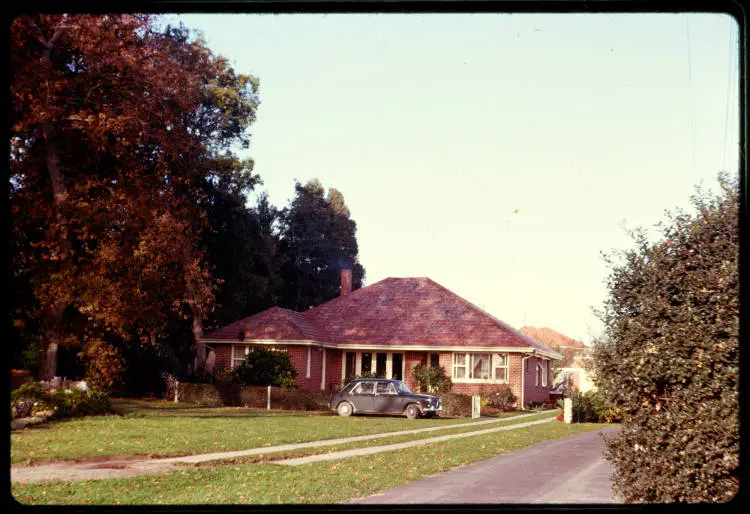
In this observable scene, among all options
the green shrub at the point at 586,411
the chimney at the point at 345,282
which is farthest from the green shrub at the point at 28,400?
the chimney at the point at 345,282

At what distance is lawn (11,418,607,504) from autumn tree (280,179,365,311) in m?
39.0

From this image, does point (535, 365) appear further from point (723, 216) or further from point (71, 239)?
point (723, 216)

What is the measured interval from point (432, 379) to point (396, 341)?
9.22 ft

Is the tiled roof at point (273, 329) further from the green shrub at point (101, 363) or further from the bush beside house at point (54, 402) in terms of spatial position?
the green shrub at point (101, 363)

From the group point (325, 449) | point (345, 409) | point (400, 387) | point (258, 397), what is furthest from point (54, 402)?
point (400, 387)

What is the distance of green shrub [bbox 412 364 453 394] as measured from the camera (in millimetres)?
39031

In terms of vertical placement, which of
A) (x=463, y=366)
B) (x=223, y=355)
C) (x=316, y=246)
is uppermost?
(x=316, y=246)

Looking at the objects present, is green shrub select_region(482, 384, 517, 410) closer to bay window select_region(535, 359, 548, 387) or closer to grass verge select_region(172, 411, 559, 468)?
bay window select_region(535, 359, 548, 387)

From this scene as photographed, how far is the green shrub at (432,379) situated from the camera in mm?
39031

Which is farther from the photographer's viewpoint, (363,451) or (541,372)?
(541,372)

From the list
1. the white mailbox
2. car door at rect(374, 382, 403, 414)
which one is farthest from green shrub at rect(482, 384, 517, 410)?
the white mailbox

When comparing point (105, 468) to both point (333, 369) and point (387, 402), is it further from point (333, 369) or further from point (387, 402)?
point (333, 369)

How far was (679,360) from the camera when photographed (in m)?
8.48

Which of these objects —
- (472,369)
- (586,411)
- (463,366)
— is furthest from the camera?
(463,366)
